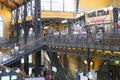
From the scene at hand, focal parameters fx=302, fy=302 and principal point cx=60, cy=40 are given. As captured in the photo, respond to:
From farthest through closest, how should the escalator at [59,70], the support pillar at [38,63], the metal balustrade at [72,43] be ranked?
the support pillar at [38,63], the escalator at [59,70], the metal balustrade at [72,43]

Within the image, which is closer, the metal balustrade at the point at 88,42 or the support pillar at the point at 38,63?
the metal balustrade at the point at 88,42

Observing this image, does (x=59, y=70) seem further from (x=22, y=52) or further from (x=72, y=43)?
(x=72, y=43)

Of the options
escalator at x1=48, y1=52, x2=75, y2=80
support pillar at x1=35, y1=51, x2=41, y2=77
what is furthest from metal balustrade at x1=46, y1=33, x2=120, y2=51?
support pillar at x1=35, y1=51, x2=41, y2=77

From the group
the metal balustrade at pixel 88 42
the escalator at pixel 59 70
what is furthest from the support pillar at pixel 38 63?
the metal balustrade at pixel 88 42

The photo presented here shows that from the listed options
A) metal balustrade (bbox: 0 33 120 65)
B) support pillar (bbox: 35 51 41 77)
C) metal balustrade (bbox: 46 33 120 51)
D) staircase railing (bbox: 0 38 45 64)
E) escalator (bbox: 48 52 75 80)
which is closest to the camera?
metal balustrade (bbox: 46 33 120 51)

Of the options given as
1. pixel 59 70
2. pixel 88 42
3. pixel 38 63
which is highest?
pixel 88 42

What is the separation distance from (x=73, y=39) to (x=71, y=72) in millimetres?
6565

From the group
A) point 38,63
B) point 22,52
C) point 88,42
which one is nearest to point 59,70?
point 22,52

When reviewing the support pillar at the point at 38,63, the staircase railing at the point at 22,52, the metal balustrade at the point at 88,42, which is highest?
the metal balustrade at the point at 88,42

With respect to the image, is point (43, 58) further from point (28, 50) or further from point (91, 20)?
point (91, 20)

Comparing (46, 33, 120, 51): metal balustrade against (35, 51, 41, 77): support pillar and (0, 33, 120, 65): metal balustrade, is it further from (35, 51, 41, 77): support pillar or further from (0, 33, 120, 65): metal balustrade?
(35, 51, 41, 77): support pillar

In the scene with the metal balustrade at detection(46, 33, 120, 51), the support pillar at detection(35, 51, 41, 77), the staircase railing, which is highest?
the metal balustrade at detection(46, 33, 120, 51)

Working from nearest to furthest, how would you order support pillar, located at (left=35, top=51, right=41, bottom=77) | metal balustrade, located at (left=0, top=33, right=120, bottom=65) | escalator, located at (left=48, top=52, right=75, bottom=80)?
metal balustrade, located at (left=0, top=33, right=120, bottom=65) < escalator, located at (left=48, top=52, right=75, bottom=80) < support pillar, located at (left=35, top=51, right=41, bottom=77)

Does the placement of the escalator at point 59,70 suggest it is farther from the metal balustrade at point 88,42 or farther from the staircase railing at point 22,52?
the metal balustrade at point 88,42
